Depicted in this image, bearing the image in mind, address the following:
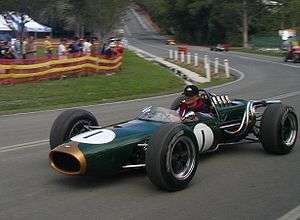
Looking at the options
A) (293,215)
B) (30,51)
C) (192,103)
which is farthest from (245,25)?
(293,215)

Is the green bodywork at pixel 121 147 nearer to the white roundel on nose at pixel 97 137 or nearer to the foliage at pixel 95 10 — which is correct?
the white roundel on nose at pixel 97 137

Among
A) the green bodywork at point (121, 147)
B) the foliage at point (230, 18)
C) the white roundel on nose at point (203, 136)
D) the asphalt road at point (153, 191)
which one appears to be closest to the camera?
the asphalt road at point (153, 191)

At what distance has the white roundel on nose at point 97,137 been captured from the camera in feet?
23.4

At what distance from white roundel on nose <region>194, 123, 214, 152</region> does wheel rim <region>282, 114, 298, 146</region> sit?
4.96 ft

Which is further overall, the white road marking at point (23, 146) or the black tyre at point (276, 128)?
the white road marking at point (23, 146)

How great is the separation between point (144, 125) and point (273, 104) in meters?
2.56

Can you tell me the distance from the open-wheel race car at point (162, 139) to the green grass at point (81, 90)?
952 cm

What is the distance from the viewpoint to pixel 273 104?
9.28 metres

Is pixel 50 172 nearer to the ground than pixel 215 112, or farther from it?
nearer to the ground

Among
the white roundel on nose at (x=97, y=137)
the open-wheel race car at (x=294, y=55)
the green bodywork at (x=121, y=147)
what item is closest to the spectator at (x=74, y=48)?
the open-wheel race car at (x=294, y=55)

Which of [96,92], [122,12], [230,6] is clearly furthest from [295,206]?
[230,6]

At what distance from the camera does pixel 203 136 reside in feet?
26.9

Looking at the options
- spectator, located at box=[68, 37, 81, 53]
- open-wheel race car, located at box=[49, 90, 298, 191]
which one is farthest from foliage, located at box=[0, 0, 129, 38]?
open-wheel race car, located at box=[49, 90, 298, 191]

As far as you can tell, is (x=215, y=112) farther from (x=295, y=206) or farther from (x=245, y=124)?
(x=295, y=206)
